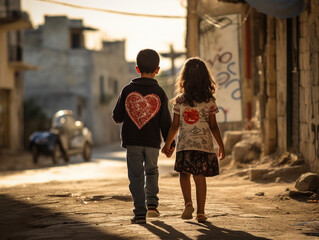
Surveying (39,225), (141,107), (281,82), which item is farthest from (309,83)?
(39,225)

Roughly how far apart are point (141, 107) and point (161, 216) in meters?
1.10

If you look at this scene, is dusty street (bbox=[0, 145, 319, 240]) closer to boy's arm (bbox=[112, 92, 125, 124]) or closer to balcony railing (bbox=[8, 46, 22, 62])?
boy's arm (bbox=[112, 92, 125, 124])

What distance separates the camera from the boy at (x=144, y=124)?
5.96m

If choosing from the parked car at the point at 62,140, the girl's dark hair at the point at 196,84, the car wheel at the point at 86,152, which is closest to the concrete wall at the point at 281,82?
the girl's dark hair at the point at 196,84

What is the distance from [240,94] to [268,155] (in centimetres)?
159

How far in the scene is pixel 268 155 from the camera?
39.7 feet

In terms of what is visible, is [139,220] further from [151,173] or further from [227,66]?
[227,66]

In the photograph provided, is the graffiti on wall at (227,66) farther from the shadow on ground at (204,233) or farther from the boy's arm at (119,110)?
the shadow on ground at (204,233)

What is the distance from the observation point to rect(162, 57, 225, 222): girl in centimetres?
596

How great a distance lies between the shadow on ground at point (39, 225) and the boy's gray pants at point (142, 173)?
505 millimetres

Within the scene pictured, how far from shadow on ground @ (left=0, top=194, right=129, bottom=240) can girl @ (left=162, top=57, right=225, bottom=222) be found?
1019mm

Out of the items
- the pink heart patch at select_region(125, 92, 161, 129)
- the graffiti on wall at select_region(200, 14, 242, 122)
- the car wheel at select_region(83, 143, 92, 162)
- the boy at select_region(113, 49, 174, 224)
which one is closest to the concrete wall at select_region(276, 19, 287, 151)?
the graffiti on wall at select_region(200, 14, 242, 122)

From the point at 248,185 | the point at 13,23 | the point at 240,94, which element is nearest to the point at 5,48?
the point at 13,23

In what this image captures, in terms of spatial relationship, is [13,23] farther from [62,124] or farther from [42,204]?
[42,204]
